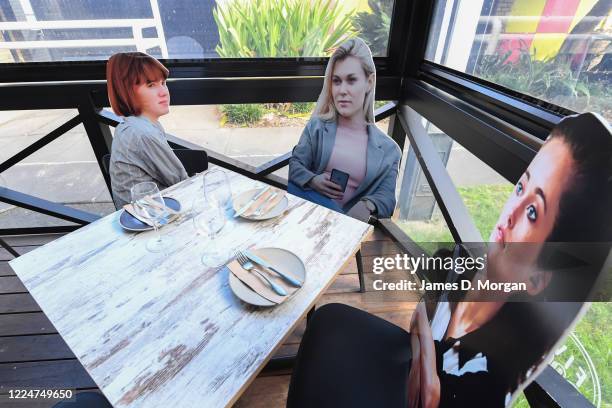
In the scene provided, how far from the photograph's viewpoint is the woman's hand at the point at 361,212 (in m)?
1.41

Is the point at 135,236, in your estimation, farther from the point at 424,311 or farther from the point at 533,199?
the point at 533,199

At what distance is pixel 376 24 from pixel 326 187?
1.20 meters

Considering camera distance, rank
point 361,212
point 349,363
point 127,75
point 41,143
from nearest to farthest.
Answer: point 349,363 < point 127,75 < point 361,212 < point 41,143

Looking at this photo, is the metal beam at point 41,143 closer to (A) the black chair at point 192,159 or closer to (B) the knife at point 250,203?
(A) the black chair at point 192,159

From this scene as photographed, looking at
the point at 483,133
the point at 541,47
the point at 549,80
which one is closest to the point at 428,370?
the point at 483,133

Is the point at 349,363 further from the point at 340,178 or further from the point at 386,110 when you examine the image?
the point at 386,110

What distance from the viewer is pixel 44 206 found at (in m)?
2.25

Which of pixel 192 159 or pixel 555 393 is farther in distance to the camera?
pixel 192 159

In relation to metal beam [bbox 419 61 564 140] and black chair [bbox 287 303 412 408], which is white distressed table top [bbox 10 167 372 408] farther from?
metal beam [bbox 419 61 564 140]

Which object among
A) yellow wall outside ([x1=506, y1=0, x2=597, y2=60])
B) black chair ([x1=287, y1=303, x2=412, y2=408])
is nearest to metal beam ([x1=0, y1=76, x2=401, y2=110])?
yellow wall outside ([x1=506, y1=0, x2=597, y2=60])

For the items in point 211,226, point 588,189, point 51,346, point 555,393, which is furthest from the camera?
point 51,346

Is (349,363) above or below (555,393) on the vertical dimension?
below

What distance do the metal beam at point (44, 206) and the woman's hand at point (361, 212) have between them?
2.16 m

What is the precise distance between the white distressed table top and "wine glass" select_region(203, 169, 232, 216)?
0.48ft
